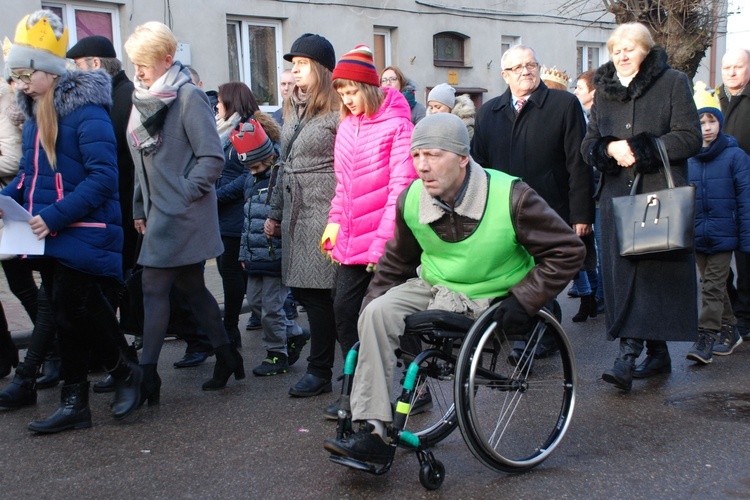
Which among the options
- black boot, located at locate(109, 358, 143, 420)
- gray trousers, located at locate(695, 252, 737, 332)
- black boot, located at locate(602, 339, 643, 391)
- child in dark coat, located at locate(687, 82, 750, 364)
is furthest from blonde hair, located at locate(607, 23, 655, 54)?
black boot, located at locate(109, 358, 143, 420)

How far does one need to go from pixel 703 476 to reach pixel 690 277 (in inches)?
66.8

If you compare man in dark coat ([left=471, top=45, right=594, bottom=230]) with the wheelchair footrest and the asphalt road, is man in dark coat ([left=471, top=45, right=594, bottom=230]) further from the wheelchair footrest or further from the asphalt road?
the wheelchair footrest

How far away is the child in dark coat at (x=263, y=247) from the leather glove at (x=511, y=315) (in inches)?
98.7

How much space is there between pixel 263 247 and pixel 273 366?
78cm

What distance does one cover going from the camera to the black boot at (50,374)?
19.1ft

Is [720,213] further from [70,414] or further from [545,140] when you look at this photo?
[70,414]

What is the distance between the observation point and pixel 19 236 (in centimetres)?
474

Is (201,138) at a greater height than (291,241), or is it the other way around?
(201,138)

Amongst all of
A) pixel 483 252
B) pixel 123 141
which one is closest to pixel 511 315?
pixel 483 252

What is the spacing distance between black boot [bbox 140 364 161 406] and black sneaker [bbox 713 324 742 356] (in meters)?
3.62

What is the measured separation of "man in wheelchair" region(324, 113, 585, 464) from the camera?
3838mm

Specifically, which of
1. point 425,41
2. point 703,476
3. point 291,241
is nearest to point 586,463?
point 703,476

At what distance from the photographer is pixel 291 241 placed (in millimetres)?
5320

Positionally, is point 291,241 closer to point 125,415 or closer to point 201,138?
point 201,138
